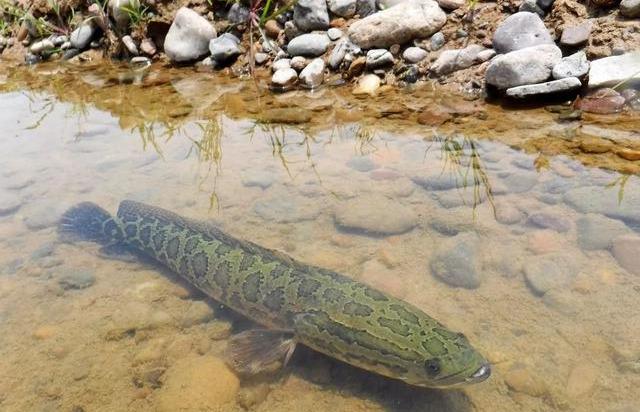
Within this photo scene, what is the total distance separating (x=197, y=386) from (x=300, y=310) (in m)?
0.84

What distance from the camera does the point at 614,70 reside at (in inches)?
257

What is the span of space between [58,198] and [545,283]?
16.0 ft

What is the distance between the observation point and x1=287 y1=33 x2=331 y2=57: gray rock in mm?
8750

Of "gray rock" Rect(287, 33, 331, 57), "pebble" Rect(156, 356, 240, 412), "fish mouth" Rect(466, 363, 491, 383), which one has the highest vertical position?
"gray rock" Rect(287, 33, 331, 57)

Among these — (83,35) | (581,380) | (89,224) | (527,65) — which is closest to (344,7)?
(527,65)

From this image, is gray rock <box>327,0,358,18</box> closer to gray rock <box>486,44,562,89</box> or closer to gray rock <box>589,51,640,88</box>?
gray rock <box>486,44,562,89</box>

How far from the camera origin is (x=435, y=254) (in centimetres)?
427

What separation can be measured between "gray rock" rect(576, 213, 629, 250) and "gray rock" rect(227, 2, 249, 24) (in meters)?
7.46

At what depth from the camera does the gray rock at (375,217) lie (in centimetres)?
466

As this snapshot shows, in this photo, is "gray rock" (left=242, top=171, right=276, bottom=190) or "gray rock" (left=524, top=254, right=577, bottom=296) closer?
"gray rock" (left=524, top=254, right=577, bottom=296)

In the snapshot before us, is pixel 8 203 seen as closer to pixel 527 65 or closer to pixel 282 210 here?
pixel 282 210

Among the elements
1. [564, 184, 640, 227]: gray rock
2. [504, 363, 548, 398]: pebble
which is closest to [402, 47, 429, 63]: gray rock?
[564, 184, 640, 227]: gray rock

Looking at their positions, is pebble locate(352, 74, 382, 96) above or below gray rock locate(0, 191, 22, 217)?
above

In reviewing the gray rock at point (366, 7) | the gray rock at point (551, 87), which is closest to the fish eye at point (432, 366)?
the gray rock at point (551, 87)
